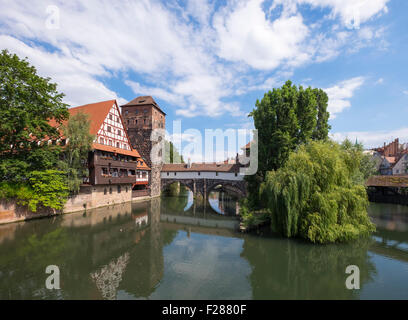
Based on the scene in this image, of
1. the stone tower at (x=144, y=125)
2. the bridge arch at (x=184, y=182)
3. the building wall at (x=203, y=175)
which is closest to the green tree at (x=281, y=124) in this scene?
the building wall at (x=203, y=175)

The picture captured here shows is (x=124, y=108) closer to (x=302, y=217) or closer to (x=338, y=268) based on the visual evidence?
(x=302, y=217)

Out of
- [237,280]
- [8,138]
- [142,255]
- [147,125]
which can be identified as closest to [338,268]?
[237,280]

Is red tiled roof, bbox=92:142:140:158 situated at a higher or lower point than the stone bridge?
higher

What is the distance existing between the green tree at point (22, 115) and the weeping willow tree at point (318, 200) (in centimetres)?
1908

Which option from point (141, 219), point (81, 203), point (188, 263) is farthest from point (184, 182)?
point (188, 263)

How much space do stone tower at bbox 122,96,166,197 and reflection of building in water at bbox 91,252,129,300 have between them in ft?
79.0

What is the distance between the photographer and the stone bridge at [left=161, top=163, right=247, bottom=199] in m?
31.2

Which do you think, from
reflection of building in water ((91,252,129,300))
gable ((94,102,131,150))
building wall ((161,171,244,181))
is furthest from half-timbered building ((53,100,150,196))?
reflection of building in water ((91,252,129,300))

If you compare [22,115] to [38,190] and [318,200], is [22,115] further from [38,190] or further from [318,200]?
[318,200]

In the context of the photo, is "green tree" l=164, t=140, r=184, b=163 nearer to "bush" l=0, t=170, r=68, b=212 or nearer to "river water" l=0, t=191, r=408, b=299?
Answer: "bush" l=0, t=170, r=68, b=212

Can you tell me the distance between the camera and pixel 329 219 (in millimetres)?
11328

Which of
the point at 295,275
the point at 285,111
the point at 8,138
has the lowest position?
the point at 295,275

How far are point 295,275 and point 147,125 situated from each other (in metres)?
30.7

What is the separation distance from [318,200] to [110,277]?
37.9 ft
